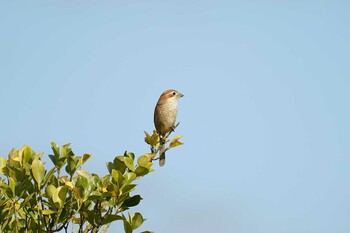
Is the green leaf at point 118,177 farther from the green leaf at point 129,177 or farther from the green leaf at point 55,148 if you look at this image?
the green leaf at point 55,148

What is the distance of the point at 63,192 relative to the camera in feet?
15.2

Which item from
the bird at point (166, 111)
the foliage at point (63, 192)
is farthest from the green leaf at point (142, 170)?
the bird at point (166, 111)

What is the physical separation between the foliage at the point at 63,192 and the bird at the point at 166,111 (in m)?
5.16

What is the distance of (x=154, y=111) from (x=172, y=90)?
0.47 m

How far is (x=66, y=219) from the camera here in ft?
15.6

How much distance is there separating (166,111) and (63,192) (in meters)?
5.84

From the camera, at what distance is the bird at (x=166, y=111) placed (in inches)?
408

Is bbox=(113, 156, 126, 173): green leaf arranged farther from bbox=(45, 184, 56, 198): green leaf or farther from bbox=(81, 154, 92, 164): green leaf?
bbox=(45, 184, 56, 198): green leaf

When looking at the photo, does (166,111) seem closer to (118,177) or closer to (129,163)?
(129,163)

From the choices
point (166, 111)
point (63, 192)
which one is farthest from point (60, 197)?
point (166, 111)

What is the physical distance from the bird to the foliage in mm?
5164

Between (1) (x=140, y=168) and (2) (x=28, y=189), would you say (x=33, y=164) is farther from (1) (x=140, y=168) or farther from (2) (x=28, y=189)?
(1) (x=140, y=168)

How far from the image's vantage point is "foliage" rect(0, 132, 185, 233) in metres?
4.66

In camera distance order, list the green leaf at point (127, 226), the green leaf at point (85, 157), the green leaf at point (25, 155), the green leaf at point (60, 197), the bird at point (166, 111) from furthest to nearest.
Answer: the bird at point (166, 111), the green leaf at point (85, 157), the green leaf at point (25, 155), the green leaf at point (127, 226), the green leaf at point (60, 197)
